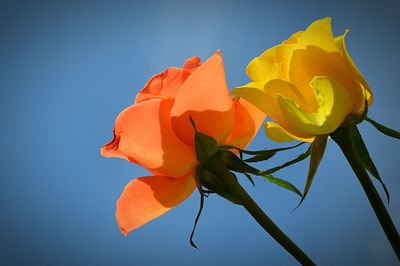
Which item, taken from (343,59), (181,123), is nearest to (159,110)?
(181,123)

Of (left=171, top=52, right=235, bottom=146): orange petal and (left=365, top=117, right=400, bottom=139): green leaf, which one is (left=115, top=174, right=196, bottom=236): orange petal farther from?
(left=365, top=117, right=400, bottom=139): green leaf

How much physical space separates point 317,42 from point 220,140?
0.30 feet

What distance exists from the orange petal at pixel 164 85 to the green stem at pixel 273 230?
88 mm

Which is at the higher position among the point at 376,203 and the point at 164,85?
the point at 164,85

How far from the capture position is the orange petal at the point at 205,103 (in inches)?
9.7

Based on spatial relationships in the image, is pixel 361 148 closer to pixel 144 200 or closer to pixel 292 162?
pixel 292 162

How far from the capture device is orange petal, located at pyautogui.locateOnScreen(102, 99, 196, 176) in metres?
0.26

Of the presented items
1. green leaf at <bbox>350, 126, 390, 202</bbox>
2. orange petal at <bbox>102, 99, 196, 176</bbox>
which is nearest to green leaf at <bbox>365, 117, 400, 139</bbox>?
green leaf at <bbox>350, 126, 390, 202</bbox>

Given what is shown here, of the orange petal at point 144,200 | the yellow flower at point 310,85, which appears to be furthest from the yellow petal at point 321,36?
the orange petal at point 144,200

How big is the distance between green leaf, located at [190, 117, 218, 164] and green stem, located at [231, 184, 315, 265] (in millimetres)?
41

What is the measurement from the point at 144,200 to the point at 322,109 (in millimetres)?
126

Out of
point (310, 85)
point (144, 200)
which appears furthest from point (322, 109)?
point (144, 200)

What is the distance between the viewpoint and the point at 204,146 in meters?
0.27

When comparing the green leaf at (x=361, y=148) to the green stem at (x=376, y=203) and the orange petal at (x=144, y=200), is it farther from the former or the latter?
the orange petal at (x=144, y=200)
